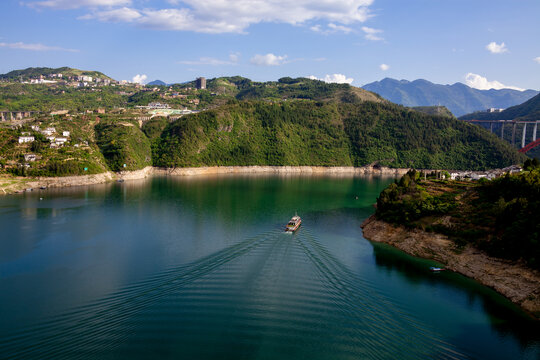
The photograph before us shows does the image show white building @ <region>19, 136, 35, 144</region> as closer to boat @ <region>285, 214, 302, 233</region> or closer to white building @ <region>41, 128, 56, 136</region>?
white building @ <region>41, 128, 56, 136</region>

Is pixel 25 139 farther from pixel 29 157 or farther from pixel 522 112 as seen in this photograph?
pixel 522 112

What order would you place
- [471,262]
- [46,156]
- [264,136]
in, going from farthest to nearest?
[264,136] → [46,156] → [471,262]

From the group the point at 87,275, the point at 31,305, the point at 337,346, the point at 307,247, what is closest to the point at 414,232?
the point at 307,247

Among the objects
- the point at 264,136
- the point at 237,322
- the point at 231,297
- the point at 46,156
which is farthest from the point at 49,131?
the point at 237,322

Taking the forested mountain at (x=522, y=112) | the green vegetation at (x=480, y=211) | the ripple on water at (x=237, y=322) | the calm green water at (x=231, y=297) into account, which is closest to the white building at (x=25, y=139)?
the calm green water at (x=231, y=297)

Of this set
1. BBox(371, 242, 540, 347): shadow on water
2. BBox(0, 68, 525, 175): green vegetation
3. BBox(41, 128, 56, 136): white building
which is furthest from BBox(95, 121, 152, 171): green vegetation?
BBox(371, 242, 540, 347): shadow on water

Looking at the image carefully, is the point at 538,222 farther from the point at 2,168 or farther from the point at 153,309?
the point at 2,168
